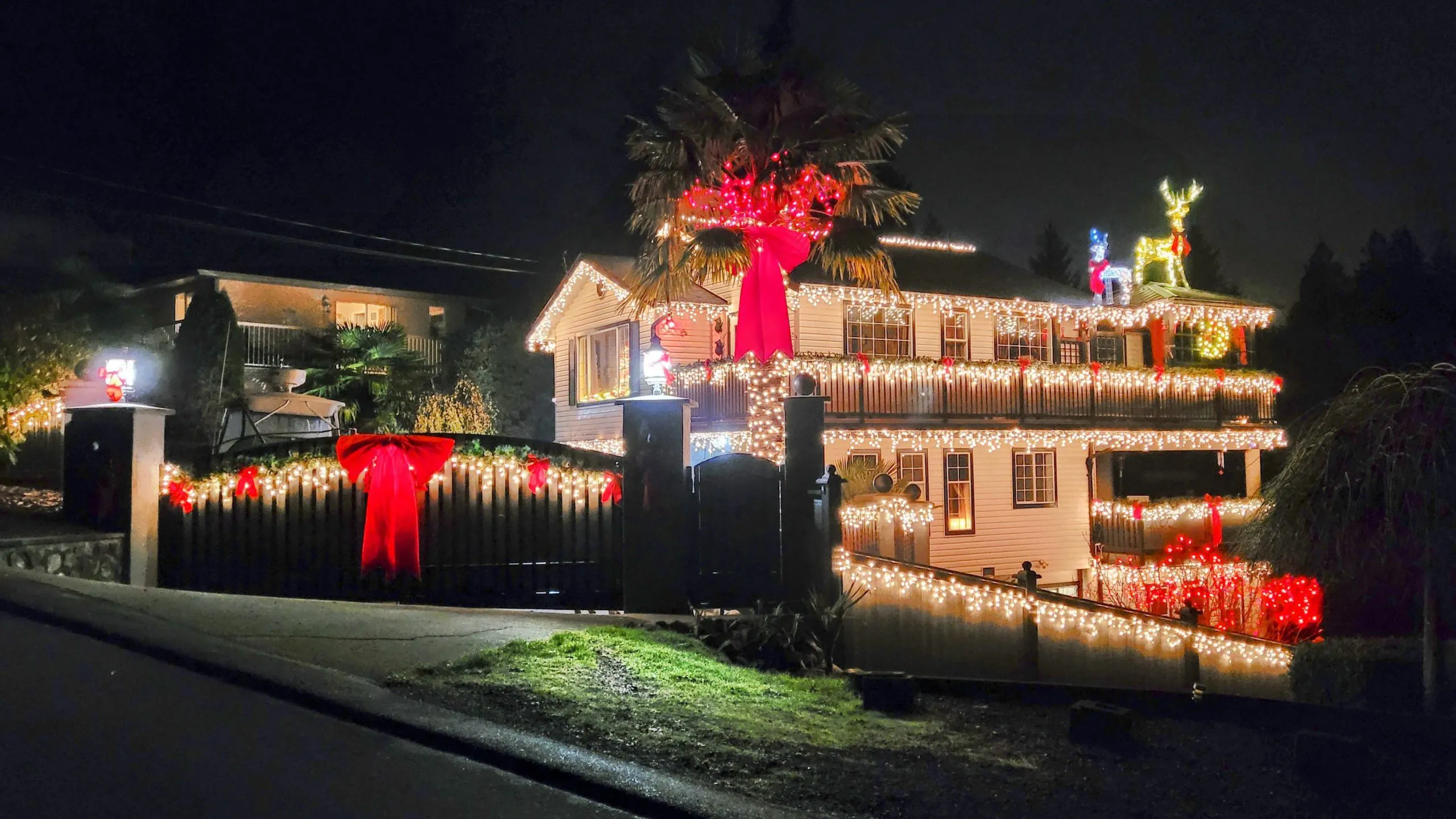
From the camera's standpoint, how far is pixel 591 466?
12336 millimetres

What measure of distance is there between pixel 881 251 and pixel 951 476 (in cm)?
602

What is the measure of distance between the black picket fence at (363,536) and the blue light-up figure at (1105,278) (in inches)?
674

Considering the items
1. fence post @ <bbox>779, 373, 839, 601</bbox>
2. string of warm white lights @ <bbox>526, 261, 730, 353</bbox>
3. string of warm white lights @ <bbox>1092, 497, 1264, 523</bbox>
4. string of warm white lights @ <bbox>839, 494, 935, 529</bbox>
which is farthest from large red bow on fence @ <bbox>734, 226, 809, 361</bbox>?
string of warm white lights @ <bbox>1092, 497, 1264, 523</bbox>

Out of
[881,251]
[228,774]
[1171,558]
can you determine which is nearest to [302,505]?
[228,774]

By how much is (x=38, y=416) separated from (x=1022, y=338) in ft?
64.0

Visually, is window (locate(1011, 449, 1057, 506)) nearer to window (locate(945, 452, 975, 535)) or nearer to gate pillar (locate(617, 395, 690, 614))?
window (locate(945, 452, 975, 535))

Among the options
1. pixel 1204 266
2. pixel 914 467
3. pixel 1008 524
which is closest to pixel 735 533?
pixel 914 467

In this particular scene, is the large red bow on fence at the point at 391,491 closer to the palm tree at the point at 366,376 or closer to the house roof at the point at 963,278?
the house roof at the point at 963,278

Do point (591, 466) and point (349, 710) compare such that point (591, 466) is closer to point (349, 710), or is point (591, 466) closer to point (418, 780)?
point (349, 710)

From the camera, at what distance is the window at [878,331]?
22953mm

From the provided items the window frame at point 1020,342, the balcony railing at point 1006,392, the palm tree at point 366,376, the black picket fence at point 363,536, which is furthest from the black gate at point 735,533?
the palm tree at point 366,376

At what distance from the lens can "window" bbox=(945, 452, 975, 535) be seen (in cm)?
2367

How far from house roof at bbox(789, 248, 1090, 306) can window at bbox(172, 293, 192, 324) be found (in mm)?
18454

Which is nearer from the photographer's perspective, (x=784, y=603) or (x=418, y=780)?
(x=418, y=780)
